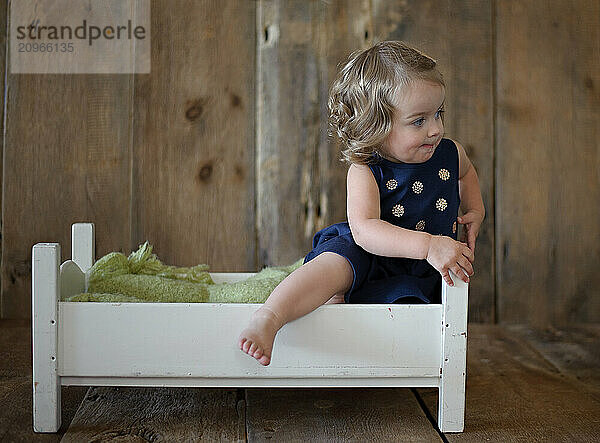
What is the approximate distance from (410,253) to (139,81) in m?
0.97

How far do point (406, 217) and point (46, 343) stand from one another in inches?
23.9

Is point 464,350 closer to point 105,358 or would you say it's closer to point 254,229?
point 105,358

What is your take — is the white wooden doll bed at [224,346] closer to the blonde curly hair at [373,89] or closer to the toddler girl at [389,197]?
the toddler girl at [389,197]

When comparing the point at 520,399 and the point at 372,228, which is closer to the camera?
the point at 372,228

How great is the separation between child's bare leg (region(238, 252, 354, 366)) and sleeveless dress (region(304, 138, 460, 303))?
27 mm

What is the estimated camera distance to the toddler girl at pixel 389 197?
3.77ft

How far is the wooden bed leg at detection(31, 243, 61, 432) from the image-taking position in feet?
3.63

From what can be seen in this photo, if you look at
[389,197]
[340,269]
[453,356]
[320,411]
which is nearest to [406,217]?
Result: [389,197]

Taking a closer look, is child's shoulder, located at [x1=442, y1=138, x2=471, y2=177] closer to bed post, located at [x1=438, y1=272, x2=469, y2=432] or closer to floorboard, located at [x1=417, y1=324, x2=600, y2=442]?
bed post, located at [x1=438, y1=272, x2=469, y2=432]

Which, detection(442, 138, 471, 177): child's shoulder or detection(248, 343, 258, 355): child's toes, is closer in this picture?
detection(248, 343, 258, 355): child's toes

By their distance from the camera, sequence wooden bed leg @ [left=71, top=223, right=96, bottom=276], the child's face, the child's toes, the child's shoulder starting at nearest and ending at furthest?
1. the child's toes
2. the child's face
3. the child's shoulder
4. wooden bed leg @ [left=71, top=223, right=96, bottom=276]

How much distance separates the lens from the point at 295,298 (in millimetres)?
1128

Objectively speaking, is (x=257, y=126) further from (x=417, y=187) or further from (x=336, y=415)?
(x=336, y=415)

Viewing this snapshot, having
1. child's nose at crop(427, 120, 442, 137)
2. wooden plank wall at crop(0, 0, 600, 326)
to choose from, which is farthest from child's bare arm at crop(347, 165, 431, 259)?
wooden plank wall at crop(0, 0, 600, 326)
